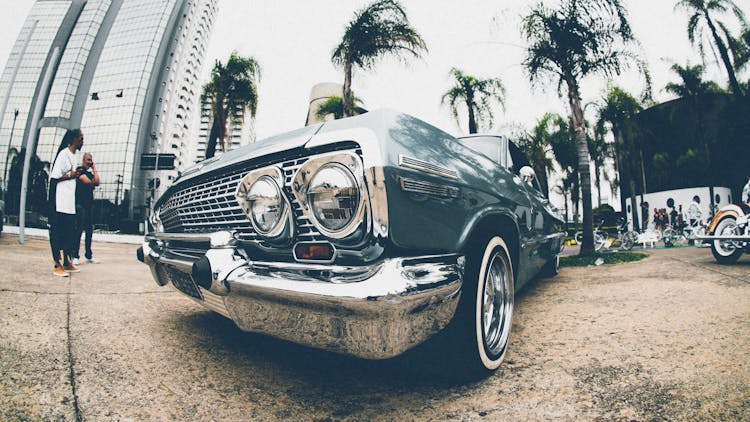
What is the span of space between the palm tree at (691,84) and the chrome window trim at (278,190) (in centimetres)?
2471

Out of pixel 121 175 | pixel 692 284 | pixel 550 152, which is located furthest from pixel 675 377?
pixel 121 175

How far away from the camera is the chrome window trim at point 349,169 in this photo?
106 cm

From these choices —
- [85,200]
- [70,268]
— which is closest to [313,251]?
[70,268]

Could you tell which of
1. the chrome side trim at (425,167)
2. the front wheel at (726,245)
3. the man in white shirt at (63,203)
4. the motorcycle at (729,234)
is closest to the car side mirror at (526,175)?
the chrome side trim at (425,167)

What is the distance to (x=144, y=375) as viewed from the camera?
1.38 metres

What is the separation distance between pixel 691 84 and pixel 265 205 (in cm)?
2506

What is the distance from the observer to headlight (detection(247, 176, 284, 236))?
1211mm

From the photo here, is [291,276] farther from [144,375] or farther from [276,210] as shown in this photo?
[144,375]

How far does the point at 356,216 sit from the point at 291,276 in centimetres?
28

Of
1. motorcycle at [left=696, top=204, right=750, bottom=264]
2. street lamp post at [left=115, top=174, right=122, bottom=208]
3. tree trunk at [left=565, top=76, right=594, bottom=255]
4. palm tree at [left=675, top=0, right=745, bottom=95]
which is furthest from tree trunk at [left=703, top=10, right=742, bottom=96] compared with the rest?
street lamp post at [left=115, top=174, right=122, bottom=208]

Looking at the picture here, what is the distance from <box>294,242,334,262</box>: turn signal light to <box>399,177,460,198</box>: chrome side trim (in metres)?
0.32

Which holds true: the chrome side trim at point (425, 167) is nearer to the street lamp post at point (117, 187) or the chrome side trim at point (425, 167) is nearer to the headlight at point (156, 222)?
the headlight at point (156, 222)

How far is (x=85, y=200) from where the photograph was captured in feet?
14.4

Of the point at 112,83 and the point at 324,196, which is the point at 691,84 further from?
the point at 112,83
